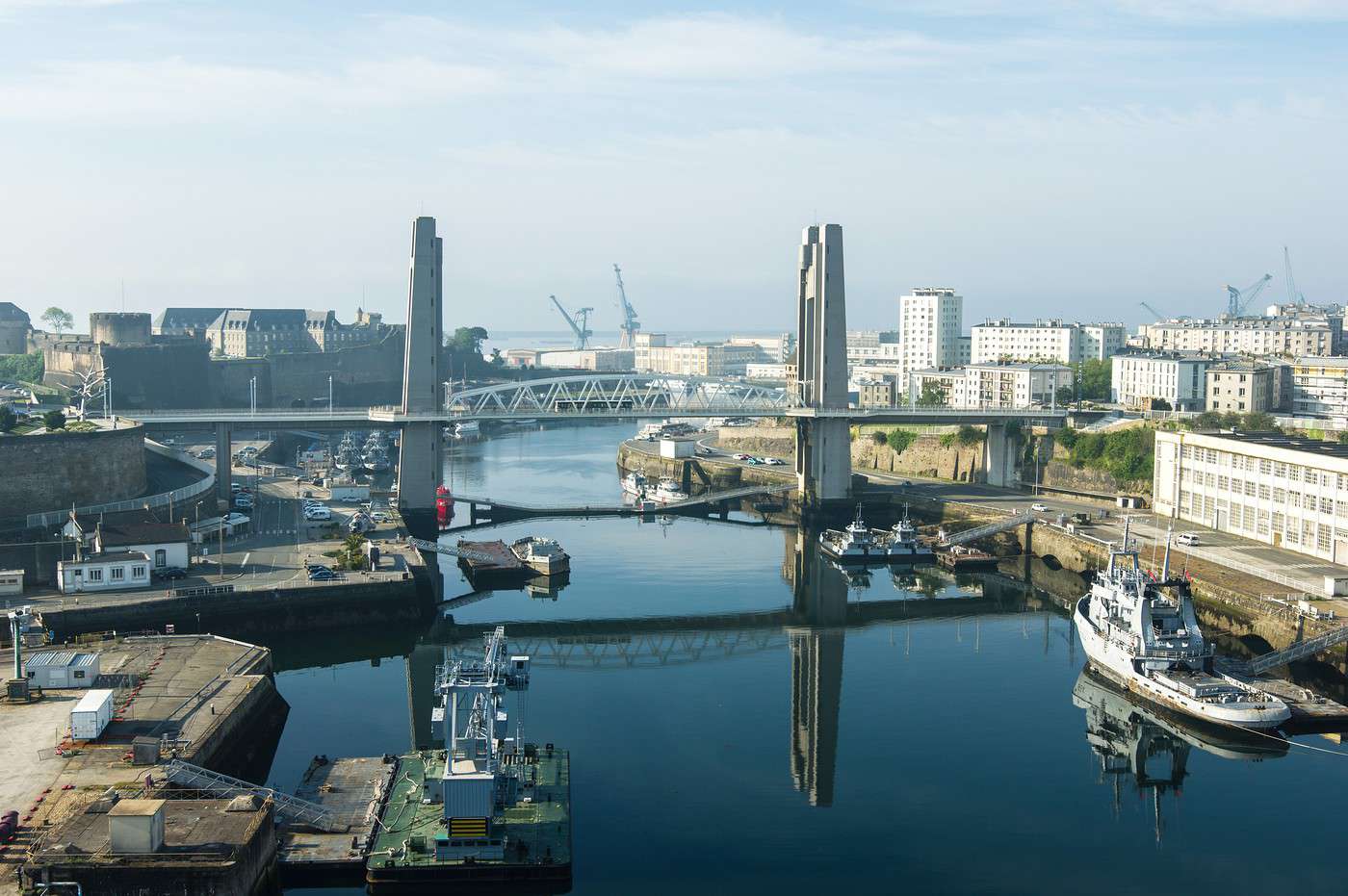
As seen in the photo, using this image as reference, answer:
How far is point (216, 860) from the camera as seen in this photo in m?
15.8

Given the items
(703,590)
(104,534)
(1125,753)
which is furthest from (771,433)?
(1125,753)

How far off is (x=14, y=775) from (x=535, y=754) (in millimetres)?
7283

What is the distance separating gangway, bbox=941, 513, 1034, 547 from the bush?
688 inches

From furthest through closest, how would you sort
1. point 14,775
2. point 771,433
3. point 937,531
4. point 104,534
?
1. point 771,433
2. point 937,531
3. point 104,534
4. point 14,775

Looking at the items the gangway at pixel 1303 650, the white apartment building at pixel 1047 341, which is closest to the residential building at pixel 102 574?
the gangway at pixel 1303 650

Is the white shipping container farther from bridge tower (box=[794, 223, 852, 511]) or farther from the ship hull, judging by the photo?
bridge tower (box=[794, 223, 852, 511])

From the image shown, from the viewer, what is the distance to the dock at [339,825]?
17266 mm

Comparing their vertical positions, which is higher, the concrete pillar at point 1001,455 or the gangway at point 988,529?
the concrete pillar at point 1001,455

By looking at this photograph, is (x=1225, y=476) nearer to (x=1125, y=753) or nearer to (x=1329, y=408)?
(x=1125, y=753)

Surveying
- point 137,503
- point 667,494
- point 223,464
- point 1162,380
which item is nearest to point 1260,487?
point 1162,380

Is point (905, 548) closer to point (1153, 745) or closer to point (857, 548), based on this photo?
point (857, 548)

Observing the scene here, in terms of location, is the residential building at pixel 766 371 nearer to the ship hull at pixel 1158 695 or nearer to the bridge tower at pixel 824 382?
the bridge tower at pixel 824 382

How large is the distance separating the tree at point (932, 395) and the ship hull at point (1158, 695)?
39.7 meters

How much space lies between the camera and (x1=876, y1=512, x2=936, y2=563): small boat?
42.6 metres
